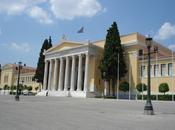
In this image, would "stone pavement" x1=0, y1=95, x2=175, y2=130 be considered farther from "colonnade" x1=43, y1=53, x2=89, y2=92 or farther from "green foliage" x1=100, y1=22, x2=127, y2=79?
"colonnade" x1=43, y1=53, x2=89, y2=92

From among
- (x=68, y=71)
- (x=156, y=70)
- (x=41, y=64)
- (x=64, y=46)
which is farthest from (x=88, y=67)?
(x=41, y=64)

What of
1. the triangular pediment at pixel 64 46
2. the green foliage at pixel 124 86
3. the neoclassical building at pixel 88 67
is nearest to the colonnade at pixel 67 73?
the neoclassical building at pixel 88 67

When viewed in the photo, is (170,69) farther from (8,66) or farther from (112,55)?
(8,66)

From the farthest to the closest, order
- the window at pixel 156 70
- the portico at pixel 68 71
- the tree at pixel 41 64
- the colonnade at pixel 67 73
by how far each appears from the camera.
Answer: the tree at pixel 41 64
the colonnade at pixel 67 73
the portico at pixel 68 71
the window at pixel 156 70

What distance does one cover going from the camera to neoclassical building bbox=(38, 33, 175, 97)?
54153 millimetres

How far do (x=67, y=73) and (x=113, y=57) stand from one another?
49.9ft

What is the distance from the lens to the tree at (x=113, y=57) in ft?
177

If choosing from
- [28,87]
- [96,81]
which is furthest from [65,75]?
[28,87]

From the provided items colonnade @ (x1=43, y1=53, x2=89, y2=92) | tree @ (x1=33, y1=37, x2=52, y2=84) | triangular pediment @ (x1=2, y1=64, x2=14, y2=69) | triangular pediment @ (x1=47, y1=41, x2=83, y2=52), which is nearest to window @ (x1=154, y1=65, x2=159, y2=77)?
colonnade @ (x1=43, y1=53, x2=89, y2=92)

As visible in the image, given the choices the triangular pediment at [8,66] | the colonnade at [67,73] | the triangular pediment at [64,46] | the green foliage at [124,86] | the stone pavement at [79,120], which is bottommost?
the stone pavement at [79,120]

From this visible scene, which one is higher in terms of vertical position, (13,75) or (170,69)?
(13,75)

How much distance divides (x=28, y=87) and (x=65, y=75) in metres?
32.1

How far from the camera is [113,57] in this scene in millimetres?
54000

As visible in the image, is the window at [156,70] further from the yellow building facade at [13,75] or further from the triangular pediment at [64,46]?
the yellow building facade at [13,75]
